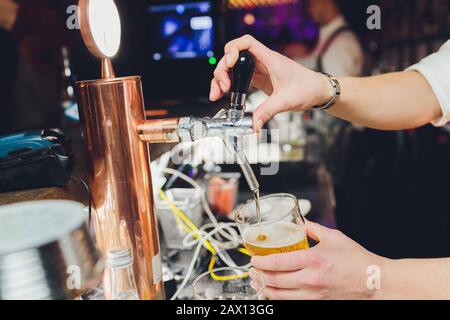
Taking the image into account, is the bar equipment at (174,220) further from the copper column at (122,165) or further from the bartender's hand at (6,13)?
the bartender's hand at (6,13)

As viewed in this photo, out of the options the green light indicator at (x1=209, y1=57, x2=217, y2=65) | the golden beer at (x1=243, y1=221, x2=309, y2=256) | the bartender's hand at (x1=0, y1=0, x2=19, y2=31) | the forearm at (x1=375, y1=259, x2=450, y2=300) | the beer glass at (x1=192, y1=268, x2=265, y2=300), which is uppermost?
the bartender's hand at (x1=0, y1=0, x2=19, y2=31)

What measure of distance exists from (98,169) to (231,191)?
→ 1018 mm

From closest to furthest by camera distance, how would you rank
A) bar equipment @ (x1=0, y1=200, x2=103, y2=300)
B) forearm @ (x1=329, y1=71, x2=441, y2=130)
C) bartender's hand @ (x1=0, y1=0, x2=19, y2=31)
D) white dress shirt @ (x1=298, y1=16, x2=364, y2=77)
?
bar equipment @ (x1=0, y1=200, x2=103, y2=300) → forearm @ (x1=329, y1=71, x2=441, y2=130) → bartender's hand @ (x1=0, y1=0, x2=19, y2=31) → white dress shirt @ (x1=298, y1=16, x2=364, y2=77)

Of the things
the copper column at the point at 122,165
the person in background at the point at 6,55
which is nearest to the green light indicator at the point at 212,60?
the person in background at the point at 6,55

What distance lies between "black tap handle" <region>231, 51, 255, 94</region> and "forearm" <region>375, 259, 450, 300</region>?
22.7 inches

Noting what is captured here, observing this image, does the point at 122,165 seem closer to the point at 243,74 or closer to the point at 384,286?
the point at 243,74

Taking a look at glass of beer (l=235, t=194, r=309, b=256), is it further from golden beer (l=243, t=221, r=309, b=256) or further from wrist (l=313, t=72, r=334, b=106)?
wrist (l=313, t=72, r=334, b=106)

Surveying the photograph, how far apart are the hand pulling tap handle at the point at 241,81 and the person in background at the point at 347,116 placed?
3.0 inches

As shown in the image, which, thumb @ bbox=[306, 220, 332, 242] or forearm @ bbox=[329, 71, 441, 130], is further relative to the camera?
forearm @ bbox=[329, 71, 441, 130]

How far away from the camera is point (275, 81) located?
1.29 metres

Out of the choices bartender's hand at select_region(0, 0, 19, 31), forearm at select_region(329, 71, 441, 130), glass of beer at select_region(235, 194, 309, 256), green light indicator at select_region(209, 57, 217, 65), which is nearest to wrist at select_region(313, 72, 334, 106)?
forearm at select_region(329, 71, 441, 130)

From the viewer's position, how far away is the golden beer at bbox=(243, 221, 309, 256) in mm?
972

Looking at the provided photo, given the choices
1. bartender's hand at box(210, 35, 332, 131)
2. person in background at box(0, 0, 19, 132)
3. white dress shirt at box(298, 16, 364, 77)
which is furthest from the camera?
white dress shirt at box(298, 16, 364, 77)

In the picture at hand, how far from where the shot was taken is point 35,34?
476 centimetres
